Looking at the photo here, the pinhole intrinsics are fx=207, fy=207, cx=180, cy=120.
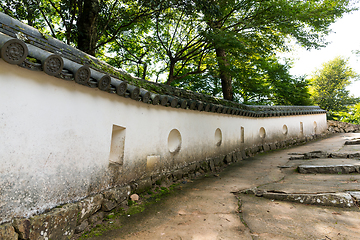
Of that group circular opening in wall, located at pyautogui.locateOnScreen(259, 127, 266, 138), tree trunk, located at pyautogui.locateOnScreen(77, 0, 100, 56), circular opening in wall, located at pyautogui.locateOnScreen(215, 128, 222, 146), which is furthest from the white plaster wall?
circular opening in wall, located at pyautogui.locateOnScreen(259, 127, 266, 138)

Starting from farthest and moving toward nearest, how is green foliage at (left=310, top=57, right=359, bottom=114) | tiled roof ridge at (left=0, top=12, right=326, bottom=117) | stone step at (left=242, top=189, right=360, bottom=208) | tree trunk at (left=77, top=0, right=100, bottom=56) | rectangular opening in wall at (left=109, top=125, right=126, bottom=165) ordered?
green foliage at (left=310, top=57, right=359, bottom=114), tree trunk at (left=77, top=0, right=100, bottom=56), rectangular opening in wall at (left=109, top=125, right=126, bottom=165), stone step at (left=242, top=189, right=360, bottom=208), tiled roof ridge at (left=0, top=12, right=326, bottom=117)

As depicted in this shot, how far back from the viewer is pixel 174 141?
5422mm

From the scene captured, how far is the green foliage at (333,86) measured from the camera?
19.2 meters

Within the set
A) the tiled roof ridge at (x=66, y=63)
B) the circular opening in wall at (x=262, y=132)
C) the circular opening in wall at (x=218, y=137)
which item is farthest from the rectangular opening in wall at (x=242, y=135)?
the tiled roof ridge at (x=66, y=63)

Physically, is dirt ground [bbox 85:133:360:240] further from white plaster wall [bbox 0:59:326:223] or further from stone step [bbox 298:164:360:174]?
white plaster wall [bbox 0:59:326:223]

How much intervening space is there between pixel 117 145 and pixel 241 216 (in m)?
2.46

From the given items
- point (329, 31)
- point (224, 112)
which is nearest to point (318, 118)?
point (329, 31)

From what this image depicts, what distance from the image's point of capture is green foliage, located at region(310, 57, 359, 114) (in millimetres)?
19250

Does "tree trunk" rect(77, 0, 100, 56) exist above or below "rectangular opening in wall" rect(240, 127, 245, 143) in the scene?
above

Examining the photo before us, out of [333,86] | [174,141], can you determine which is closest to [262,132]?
[174,141]

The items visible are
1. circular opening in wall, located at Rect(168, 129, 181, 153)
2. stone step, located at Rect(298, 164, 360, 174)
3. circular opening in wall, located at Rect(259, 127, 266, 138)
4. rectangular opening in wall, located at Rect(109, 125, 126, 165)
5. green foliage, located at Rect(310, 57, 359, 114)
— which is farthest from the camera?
green foliage, located at Rect(310, 57, 359, 114)

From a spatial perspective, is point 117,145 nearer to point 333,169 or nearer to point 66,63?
point 66,63

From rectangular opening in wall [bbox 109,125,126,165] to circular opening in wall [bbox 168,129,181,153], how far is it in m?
1.69

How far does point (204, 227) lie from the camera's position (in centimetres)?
303
